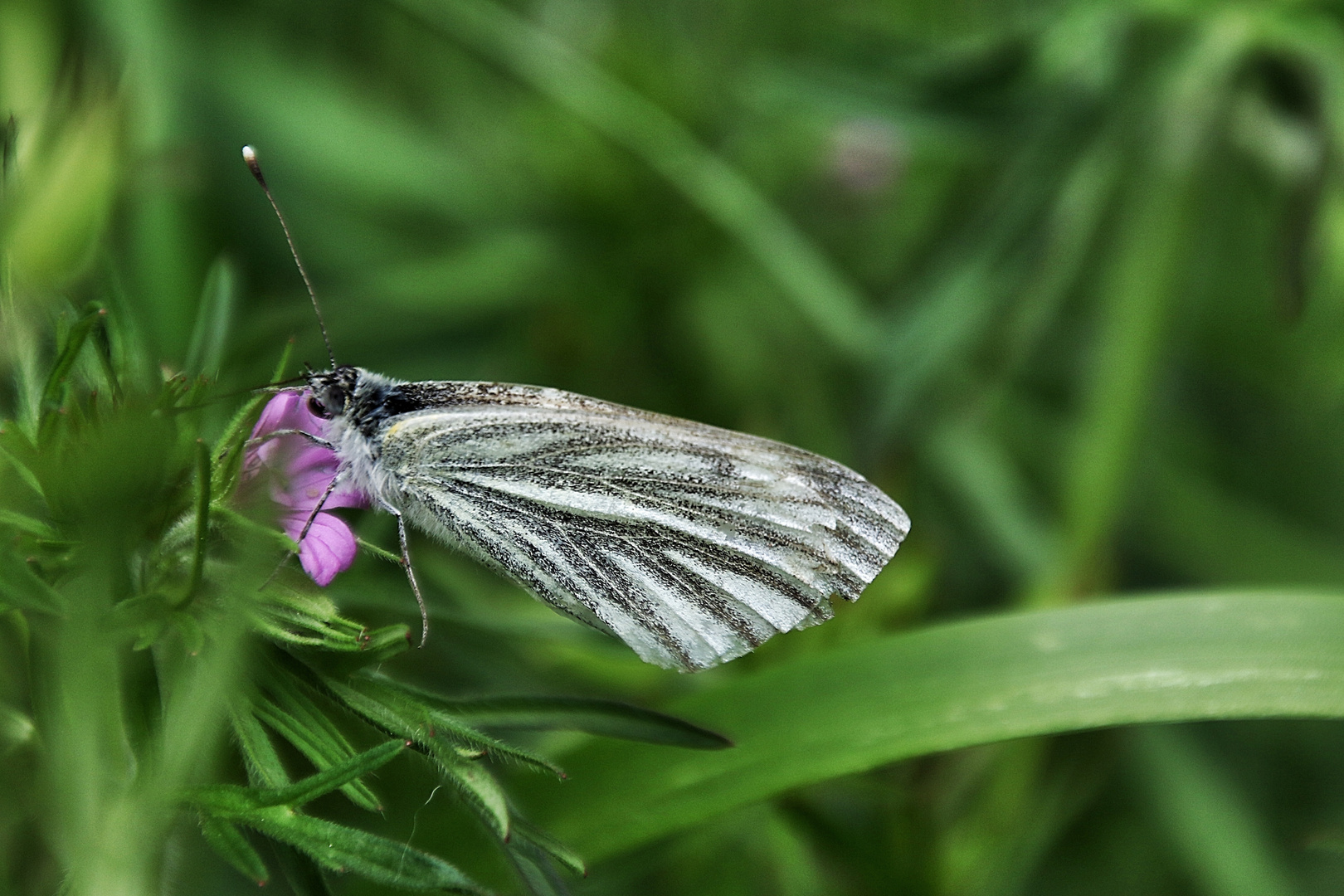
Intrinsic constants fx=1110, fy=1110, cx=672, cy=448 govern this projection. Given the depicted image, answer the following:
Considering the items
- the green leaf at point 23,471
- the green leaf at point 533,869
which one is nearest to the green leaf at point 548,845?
the green leaf at point 533,869

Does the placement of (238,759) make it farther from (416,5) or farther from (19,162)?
(416,5)

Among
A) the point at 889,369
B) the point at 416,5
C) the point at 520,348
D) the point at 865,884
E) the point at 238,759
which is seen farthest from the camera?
the point at 520,348

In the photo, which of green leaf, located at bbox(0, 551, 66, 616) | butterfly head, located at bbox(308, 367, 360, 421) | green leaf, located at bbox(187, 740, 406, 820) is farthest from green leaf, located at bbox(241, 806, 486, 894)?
butterfly head, located at bbox(308, 367, 360, 421)

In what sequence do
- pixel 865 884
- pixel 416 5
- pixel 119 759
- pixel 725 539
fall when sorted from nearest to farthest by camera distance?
pixel 119 759 → pixel 725 539 → pixel 865 884 → pixel 416 5

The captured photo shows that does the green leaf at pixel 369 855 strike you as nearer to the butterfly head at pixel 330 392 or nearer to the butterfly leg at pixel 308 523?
the butterfly leg at pixel 308 523

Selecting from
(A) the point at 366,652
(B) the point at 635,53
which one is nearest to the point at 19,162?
(A) the point at 366,652

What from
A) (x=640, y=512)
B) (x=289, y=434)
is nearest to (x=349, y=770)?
(x=289, y=434)
